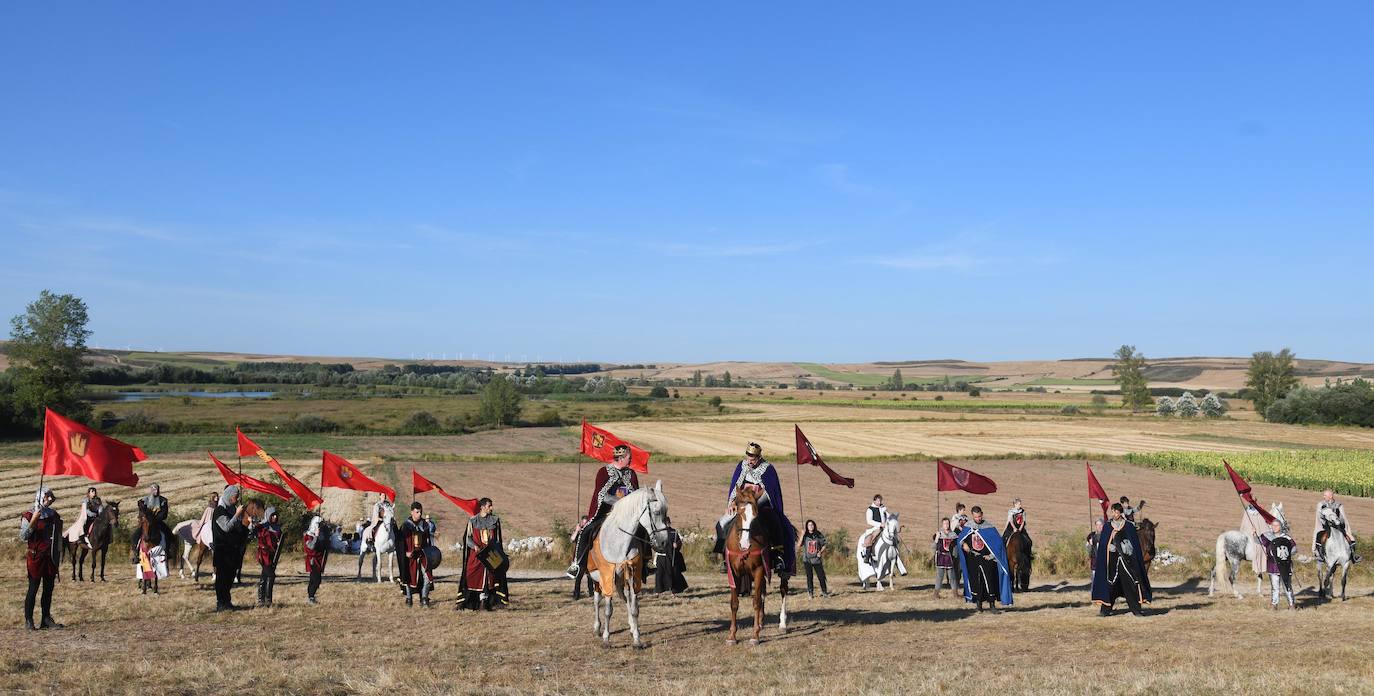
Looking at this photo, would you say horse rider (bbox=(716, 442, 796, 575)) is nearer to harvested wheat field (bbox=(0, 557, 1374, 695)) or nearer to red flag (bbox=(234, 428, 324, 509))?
harvested wheat field (bbox=(0, 557, 1374, 695))

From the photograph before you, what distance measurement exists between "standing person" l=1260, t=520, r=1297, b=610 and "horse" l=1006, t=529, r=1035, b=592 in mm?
4219

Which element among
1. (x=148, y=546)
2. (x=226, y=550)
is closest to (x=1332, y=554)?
(x=226, y=550)

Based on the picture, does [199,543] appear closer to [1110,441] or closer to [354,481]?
[354,481]

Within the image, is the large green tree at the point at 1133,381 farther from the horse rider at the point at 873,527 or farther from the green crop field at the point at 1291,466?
the horse rider at the point at 873,527

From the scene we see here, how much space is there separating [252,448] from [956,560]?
610 inches

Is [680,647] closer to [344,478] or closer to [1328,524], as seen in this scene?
[344,478]

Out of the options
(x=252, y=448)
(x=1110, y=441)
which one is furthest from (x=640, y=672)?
(x=1110, y=441)

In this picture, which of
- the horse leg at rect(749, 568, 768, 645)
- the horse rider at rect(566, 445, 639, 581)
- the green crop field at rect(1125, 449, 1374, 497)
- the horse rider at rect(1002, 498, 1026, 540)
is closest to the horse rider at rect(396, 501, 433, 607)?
the horse rider at rect(566, 445, 639, 581)

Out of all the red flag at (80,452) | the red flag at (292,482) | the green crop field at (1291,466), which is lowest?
the green crop field at (1291,466)

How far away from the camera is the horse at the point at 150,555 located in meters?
20.3

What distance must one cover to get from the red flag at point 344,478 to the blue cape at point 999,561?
11753 mm

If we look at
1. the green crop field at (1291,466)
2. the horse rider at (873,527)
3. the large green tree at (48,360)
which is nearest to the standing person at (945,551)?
the horse rider at (873,527)

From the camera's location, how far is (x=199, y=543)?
22.1m

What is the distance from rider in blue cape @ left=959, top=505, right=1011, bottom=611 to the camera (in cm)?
1852
